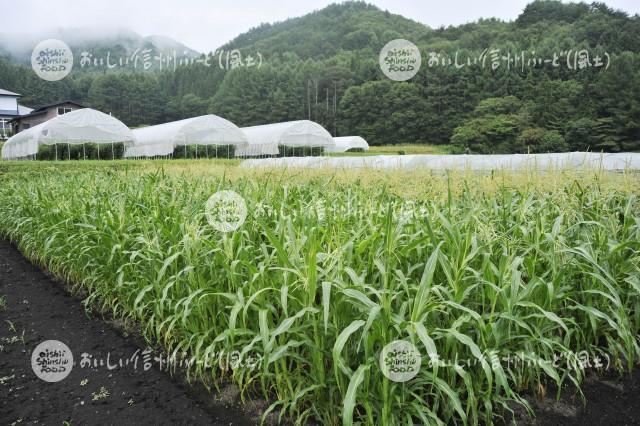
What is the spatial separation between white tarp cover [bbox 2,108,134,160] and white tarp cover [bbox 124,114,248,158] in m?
1.38

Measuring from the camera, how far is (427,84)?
39031 millimetres

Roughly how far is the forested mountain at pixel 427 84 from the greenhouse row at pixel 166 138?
12.1ft

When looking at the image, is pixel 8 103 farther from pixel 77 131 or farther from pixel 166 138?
pixel 166 138

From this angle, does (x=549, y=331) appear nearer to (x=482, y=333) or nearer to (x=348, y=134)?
(x=482, y=333)

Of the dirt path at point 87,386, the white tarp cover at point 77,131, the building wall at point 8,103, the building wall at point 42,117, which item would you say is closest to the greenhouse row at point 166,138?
the white tarp cover at point 77,131

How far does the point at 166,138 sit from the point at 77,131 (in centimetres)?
395

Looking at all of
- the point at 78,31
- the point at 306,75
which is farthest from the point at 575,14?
the point at 78,31

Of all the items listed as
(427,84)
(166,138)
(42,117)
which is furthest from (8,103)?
(427,84)

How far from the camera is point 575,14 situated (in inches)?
1455

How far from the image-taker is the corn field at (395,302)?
4.76 ft

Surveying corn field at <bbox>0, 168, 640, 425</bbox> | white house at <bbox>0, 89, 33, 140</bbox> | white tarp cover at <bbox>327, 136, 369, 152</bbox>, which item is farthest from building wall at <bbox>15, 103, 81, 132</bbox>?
corn field at <bbox>0, 168, 640, 425</bbox>

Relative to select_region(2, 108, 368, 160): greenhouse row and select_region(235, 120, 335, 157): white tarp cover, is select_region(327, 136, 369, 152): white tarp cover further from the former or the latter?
select_region(235, 120, 335, 157): white tarp cover

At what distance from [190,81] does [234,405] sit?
53642mm

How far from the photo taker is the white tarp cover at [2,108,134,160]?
19.4m
